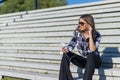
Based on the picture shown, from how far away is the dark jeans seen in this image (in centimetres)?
509

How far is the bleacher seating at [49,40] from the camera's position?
617cm

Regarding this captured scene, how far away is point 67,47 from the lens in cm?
567

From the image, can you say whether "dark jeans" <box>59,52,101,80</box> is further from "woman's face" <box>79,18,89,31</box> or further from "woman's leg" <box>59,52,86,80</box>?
"woman's face" <box>79,18,89,31</box>

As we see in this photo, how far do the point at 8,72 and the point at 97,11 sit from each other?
246 centimetres

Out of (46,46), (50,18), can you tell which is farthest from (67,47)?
(50,18)

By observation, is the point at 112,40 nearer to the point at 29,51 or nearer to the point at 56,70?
the point at 56,70

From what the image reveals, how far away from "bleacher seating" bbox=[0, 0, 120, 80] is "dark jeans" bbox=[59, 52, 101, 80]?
23 cm

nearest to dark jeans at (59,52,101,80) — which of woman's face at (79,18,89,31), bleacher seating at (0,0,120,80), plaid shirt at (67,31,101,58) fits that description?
plaid shirt at (67,31,101,58)

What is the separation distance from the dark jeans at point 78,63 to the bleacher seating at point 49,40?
23 centimetres

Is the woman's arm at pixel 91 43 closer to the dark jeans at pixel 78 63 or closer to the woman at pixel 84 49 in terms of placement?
the woman at pixel 84 49

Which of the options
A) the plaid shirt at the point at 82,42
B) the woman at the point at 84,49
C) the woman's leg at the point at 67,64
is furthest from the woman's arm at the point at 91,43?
the woman's leg at the point at 67,64

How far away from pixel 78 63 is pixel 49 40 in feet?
7.77

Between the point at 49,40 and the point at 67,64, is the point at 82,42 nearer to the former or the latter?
the point at 67,64

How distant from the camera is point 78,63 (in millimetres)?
5578
